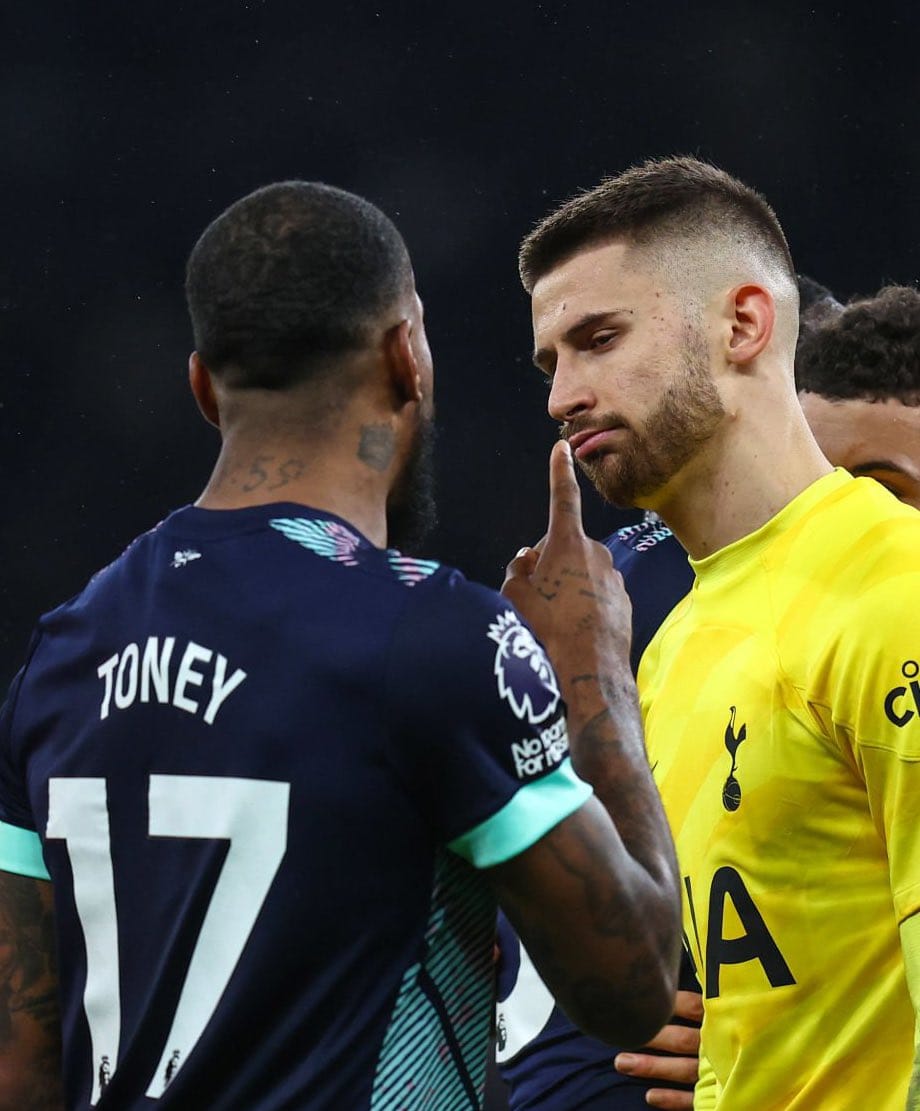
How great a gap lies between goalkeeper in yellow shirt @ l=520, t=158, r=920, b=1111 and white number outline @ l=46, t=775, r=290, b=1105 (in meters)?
0.77

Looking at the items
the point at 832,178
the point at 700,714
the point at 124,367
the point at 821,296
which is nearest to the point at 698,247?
the point at 700,714

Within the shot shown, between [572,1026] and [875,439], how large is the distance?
1116mm

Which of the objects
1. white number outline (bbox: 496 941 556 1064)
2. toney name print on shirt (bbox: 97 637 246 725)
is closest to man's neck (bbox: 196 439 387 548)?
toney name print on shirt (bbox: 97 637 246 725)

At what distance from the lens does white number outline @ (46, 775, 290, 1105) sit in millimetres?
1363

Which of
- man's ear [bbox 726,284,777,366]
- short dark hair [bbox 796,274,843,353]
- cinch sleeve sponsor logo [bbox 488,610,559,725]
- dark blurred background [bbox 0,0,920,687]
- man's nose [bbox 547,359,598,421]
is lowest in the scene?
cinch sleeve sponsor logo [bbox 488,610,559,725]

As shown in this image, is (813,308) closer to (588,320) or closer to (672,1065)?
(588,320)

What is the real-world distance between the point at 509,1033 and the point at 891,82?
4.65 metres

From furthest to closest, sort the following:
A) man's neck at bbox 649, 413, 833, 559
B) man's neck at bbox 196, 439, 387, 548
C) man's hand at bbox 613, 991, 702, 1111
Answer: man's hand at bbox 613, 991, 702, 1111, man's neck at bbox 649, 413, 833, 559, man's neck at bbox 196, 439, 387, 548

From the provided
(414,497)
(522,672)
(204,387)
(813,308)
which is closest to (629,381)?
(414,497)

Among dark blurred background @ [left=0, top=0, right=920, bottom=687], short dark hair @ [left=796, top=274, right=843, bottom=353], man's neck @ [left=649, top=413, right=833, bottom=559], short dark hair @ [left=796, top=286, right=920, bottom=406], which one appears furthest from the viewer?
dark blurred background @ [left=0, top=0, right=920, bottom=687]

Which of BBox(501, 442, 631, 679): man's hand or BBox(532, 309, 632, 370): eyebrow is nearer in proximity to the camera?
BBox(501, 442, 631, 679): man's hand

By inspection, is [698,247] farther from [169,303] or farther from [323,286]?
[169,303]

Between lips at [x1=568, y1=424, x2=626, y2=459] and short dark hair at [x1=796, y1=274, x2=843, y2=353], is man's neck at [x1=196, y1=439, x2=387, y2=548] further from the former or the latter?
short dark hair at [x1=796, y1=274, x2=843, y2=353]

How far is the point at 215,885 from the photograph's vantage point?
1.38 metres
